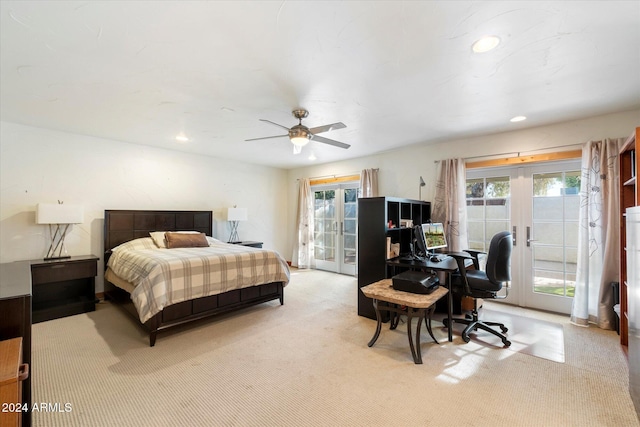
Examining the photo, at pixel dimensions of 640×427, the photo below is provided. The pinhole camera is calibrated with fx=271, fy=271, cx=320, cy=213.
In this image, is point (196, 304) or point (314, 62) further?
point (196, 304)

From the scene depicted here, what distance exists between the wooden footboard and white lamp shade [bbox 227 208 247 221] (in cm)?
200

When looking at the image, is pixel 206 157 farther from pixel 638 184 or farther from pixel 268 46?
pixel 638 184

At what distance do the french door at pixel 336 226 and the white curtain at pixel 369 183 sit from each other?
0.43m

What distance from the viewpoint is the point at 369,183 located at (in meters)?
5.10

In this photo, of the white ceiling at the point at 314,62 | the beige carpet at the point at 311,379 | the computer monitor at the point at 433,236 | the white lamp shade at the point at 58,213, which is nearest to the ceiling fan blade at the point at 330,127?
the white ceiling at the point at 314,62

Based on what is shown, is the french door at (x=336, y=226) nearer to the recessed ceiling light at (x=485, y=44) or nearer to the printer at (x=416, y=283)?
the printer at (x=416, y=283)

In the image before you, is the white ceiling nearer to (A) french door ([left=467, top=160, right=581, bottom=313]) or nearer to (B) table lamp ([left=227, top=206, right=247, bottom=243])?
(A) french door ([left=467, top=160, right=581, bottom=313])

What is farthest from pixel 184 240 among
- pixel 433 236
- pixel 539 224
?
pixel 539 224

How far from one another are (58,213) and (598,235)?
21.6 feet

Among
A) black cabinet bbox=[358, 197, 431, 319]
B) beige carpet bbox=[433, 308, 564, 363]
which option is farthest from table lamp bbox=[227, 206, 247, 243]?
beige carpet bbox=[433, 308, 564, 363]

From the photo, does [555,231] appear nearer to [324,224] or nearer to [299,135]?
[299,135]

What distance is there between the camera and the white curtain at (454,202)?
13.3ft

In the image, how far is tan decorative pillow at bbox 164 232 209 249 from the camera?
4079 mm

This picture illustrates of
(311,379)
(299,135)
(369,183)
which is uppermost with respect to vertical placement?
(299,135)
